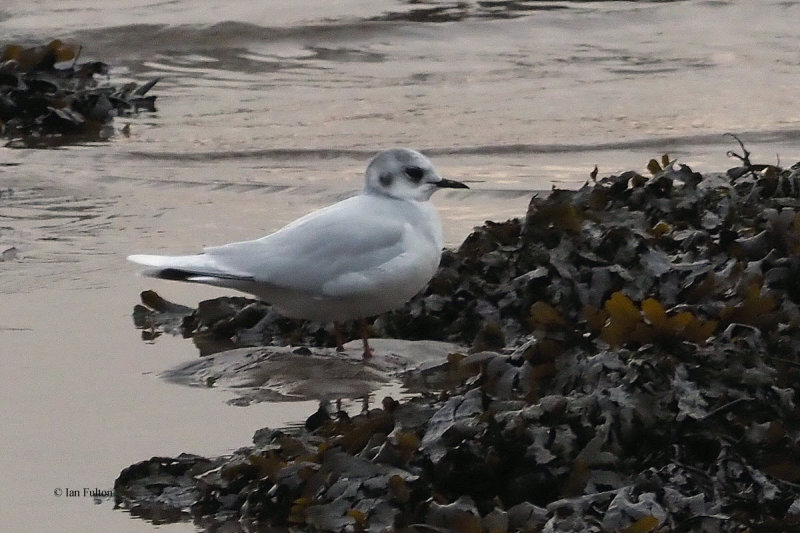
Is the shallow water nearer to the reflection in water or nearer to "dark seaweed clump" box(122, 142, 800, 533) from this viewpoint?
the reflection in water

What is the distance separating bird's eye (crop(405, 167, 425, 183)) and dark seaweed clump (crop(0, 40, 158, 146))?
4282 mm

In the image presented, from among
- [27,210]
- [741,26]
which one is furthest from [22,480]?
[741,26]

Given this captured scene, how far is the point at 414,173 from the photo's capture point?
5074mm

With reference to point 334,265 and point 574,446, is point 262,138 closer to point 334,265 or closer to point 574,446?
point 334,265

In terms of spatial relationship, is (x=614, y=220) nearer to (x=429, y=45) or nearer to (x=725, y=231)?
(x=725, y=231)

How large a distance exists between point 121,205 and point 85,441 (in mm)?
3484

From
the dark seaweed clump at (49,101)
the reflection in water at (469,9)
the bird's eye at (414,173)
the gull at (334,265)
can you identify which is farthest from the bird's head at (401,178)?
the reflection in water at (469,9)

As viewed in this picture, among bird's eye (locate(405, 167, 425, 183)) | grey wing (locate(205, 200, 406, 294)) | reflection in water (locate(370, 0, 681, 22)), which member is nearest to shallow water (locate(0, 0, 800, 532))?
reflection in water (locate(370, 0, 681, 22))

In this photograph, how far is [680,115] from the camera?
31.9 ft

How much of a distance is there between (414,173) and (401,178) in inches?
2.1

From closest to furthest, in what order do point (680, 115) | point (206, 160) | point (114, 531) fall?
point (114, 531) < point (206, 160) < point (680, 115)

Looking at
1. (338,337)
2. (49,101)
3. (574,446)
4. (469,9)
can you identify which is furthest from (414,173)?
(469,9)

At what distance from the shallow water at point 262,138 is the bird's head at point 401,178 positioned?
0.92 metres

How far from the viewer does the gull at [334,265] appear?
15.4ft
